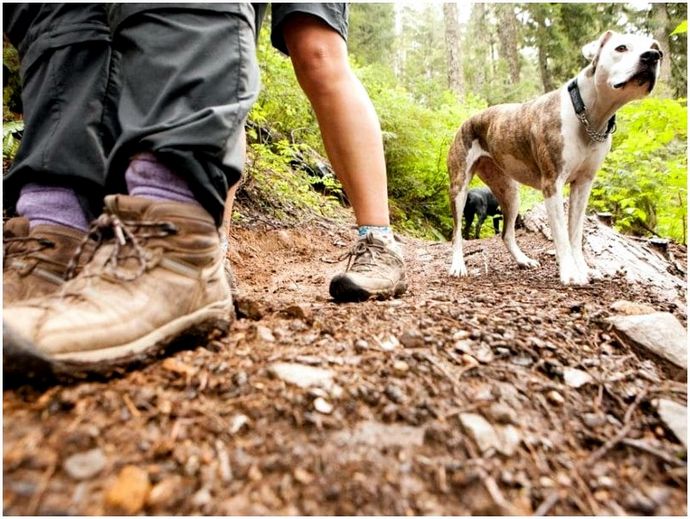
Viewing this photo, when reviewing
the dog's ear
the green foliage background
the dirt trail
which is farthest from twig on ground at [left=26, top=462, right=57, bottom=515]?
→ the dog's ear

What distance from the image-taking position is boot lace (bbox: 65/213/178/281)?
1.04m

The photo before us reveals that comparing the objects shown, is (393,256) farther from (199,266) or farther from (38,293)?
(38,293)

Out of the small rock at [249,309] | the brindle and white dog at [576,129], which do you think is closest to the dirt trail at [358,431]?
the small rock at [249,309]

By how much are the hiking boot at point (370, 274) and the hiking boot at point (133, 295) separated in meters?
0.61

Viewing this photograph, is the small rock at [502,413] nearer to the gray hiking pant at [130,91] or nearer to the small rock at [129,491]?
the small rock at [129,491]

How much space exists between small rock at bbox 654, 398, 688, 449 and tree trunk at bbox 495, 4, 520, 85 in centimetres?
1494

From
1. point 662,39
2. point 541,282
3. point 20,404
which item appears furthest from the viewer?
point 662,39

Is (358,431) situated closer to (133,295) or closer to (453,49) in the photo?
(133,295)

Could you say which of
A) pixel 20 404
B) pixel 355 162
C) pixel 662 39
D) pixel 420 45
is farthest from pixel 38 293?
pixel 420 45

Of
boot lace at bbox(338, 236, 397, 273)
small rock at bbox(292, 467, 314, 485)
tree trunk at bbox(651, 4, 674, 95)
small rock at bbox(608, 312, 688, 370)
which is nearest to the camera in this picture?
small rock at bbox(292, 467, 314, 485)

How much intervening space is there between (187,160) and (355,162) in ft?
2.93

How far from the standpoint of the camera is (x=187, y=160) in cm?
107

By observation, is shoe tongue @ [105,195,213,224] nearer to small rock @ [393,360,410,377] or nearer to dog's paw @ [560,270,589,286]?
small rock @ [393,360,410,377]

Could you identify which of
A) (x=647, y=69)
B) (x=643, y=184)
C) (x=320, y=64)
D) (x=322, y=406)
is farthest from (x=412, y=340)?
(x=643, y=184)
